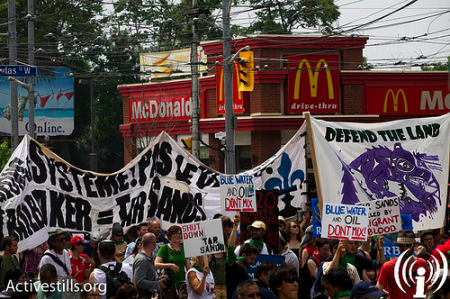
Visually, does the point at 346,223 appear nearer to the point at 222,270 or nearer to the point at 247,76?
the point at 222,270

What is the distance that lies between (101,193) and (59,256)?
251cm

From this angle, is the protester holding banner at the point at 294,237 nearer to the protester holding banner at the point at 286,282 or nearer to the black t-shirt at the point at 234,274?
the black t-shirt at the point at 234,274

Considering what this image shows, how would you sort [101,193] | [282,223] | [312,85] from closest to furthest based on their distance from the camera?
[101,193] → [282,223] → [312,85]

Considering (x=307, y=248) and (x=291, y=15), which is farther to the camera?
(x=291, y=15)

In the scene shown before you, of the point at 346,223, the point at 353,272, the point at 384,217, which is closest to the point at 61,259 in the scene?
the point at 346,223

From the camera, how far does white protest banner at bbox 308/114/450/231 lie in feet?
46.6

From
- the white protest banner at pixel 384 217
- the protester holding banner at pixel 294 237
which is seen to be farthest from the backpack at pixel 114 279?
the protester holding banner at pixel 294 237

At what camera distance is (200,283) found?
9.94 metres

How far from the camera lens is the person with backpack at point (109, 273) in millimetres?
9406

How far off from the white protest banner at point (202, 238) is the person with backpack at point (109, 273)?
0.85 meters

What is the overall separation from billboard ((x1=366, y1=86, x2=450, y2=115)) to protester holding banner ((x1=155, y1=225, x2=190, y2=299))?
2471 cm

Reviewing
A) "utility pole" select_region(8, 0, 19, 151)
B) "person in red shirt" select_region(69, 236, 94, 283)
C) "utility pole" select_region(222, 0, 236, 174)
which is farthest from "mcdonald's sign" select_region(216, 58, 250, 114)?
"person in red shirt" select_region(69, 236, 94, 283)

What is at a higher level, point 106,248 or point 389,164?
point 389,164

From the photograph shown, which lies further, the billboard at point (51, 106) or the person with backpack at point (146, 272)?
the billboard at point (51, 106)
